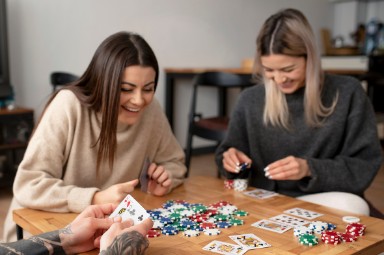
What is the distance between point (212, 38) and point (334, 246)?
13.5ft

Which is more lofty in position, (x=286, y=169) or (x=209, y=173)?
(x=286, y=169)

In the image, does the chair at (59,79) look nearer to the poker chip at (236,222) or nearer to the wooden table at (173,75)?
the wooden table at (173,75)

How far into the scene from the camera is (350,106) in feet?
6.15

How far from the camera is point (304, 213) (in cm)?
138

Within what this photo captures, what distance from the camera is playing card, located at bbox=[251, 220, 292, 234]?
1224 millimetres

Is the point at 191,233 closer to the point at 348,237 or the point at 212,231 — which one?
the point at 212,231

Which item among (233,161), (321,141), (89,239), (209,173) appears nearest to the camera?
(89,239)

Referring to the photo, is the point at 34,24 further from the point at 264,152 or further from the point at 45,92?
the point at 264,152

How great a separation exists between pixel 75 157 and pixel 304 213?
749 millimetres

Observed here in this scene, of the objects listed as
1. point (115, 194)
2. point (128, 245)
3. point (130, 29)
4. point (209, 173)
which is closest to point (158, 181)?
point (115, 194)

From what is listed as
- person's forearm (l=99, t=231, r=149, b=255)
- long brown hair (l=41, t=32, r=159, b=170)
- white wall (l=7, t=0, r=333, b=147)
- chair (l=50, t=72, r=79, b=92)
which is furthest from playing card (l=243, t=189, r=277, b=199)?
white wall (l=7, t=0, r=333, b=147)

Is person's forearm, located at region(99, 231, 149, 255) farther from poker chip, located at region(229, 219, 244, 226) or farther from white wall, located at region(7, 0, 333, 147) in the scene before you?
white wall, located at region(7, 0, 333, 147)

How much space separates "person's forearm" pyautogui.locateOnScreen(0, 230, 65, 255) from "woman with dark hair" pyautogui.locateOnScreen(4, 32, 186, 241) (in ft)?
0.83

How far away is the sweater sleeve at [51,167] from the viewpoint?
→ 1.35 metres
